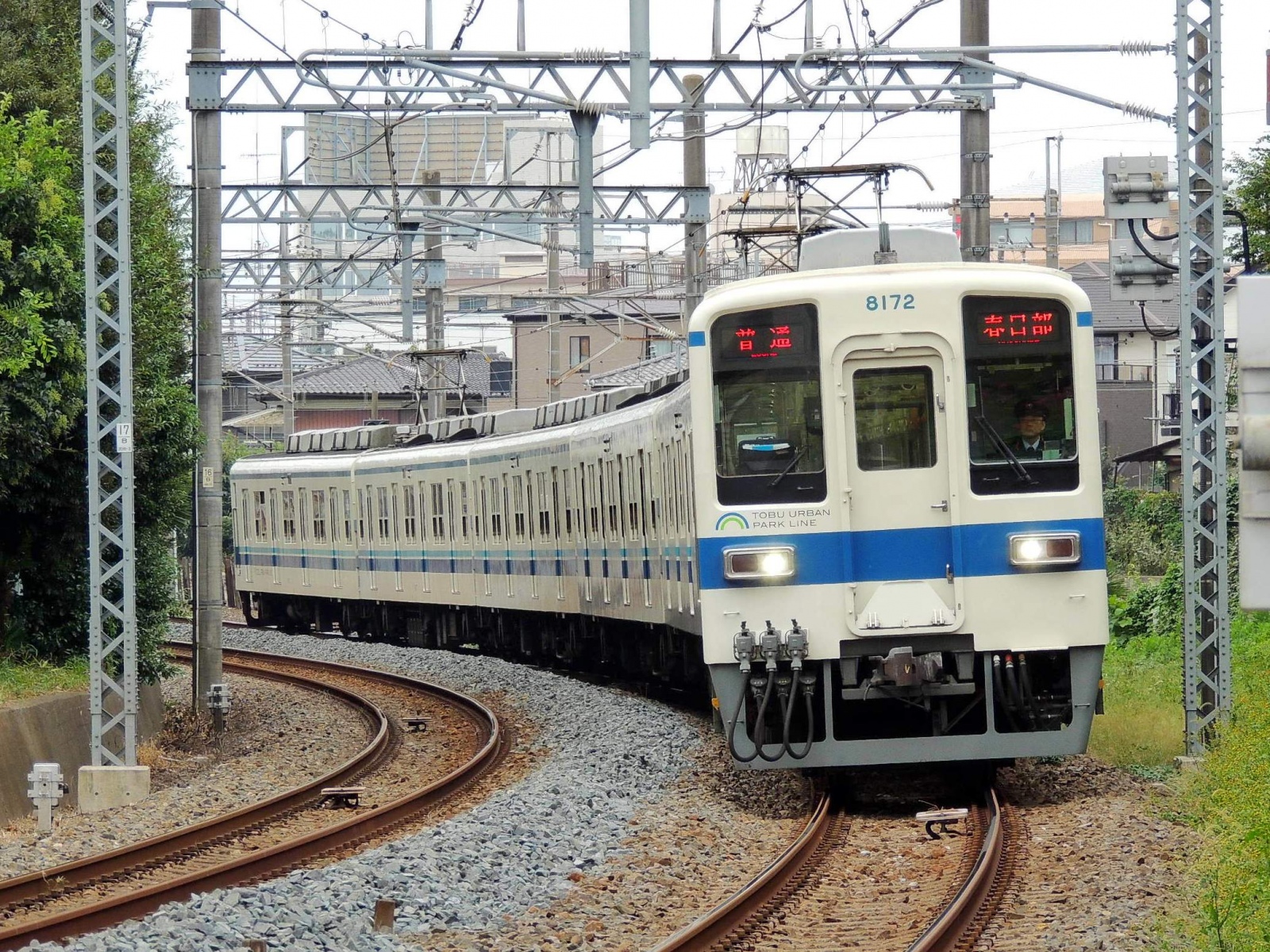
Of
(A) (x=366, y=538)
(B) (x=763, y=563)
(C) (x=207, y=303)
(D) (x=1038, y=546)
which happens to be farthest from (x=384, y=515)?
(D) (x=1038, y=546)

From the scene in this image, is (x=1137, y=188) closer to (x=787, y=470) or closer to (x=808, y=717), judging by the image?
(x=787, y=470)

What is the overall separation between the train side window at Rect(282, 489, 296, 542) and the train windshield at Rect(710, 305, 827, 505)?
20426mm

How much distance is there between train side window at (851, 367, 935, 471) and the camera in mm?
9914

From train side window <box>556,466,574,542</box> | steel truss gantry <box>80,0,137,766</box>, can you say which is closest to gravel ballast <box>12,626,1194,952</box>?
steel truss gantry <box>80,0,137,766</box>

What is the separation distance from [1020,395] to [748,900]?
3.45 m

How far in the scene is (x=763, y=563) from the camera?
9828 mm

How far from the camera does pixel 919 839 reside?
9.30 metres

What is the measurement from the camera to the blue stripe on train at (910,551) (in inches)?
385

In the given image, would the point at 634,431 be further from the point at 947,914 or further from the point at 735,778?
the point at 947,914

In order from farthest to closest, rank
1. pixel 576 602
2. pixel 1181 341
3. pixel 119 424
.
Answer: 1. pixel 576 602
2. pixel 119 424
3. pixel 1181 341

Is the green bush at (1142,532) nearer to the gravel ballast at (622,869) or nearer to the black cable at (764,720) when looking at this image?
the gravel ballast at (622,869)

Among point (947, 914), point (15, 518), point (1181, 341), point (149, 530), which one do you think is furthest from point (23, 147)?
point (947, 914)

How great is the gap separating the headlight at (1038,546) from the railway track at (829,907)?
1.32 metres

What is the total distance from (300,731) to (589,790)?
683 centimetres
